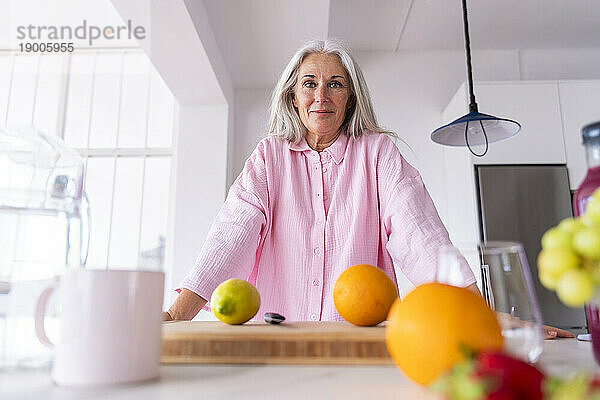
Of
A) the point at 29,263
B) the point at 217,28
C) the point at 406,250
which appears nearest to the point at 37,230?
the point at 29,263

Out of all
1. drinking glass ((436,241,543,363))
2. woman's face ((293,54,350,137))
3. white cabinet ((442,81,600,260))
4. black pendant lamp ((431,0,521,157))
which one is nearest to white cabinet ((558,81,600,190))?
white cabinet ((442,81,600,260))

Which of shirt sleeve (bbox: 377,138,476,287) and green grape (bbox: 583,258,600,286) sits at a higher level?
shirt sleeve (bbox: 377,138,476,287)

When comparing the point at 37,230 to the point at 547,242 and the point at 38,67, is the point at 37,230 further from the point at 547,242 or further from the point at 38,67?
the point at 38,67

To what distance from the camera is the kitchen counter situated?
18.5 inches

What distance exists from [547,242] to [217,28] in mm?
2907

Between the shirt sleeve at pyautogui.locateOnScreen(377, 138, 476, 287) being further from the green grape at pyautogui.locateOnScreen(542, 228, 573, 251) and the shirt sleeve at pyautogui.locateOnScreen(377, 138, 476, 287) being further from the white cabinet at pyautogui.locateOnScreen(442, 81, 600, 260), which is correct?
the white cabinet at pyautogui.locateOnScreen(442, 81, 600, 260)

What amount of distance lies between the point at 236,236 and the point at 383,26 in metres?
2.65

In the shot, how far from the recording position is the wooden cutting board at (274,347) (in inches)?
24.9

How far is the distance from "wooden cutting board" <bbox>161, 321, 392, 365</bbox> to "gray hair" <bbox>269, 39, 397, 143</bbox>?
0.96 meters

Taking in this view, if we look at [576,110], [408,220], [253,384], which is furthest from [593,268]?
[576,110]

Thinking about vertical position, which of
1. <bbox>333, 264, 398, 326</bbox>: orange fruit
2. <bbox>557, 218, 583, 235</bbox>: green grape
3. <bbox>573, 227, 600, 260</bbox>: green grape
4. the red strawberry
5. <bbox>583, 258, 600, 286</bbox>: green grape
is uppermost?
<bbox>557, 218, 583, 235</bbox>: green grape

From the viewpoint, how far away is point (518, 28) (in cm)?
348

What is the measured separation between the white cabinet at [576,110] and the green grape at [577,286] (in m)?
2.99

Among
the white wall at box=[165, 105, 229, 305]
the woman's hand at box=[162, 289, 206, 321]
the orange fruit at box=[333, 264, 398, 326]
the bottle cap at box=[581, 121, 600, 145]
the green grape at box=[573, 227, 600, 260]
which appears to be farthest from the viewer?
the white wall at box=[165, 105, 229, 305]
